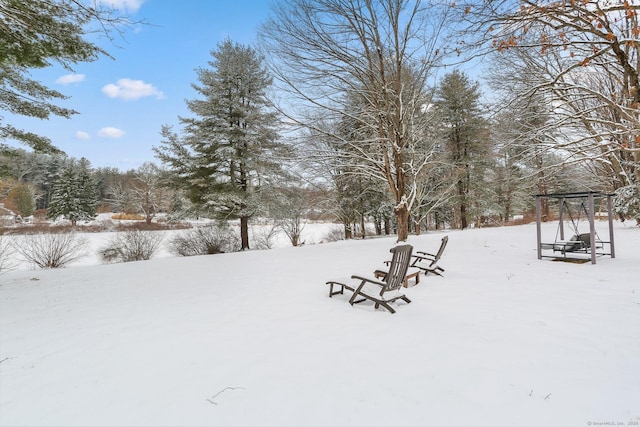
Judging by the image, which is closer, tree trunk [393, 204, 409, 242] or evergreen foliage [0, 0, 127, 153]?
evergreen foliage [0, 0, 127, 153]

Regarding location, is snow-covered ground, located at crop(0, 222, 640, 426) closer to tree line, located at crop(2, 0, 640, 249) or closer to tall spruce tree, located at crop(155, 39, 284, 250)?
tree line, located at crop(2, 0, 640, 249)

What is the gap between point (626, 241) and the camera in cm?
1053

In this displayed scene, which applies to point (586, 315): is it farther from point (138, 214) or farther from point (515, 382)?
point (138, 214)

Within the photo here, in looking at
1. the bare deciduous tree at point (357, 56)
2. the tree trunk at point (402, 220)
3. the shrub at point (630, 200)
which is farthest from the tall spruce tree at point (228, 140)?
the shrub at point (630, 200)

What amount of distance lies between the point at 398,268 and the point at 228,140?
36.9 feet

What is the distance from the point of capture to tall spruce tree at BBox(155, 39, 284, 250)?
1359 cm

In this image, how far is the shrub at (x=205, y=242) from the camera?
47.6 feet

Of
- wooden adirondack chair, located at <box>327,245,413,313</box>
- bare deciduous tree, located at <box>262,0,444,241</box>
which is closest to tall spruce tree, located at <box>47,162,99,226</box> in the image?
bare deciduous tree, located at <box>262,0,444,241</box>

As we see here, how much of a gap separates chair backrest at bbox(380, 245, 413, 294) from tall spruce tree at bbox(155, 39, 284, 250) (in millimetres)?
9657

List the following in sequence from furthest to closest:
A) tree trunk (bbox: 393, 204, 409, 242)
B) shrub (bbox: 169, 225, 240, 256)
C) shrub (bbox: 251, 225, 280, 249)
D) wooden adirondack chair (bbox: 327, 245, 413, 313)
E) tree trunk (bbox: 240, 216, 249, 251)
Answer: shrub (bbox: 251, 225, 280, 249) → shrub (bbox: 169, 225, 240, 256) → tree trunk (bbox: 240, 216, 249, 251) → tree trunk (bbox: 393, 204, 409, 242) → wooden adirondack chair (bbox: 327, 245, 413, 313)

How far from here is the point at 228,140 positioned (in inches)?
535

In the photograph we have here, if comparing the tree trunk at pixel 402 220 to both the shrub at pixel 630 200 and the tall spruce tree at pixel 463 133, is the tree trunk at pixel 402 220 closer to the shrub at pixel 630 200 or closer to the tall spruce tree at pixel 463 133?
the tall spruce tree at pixel 463 133

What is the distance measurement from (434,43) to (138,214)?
117ft

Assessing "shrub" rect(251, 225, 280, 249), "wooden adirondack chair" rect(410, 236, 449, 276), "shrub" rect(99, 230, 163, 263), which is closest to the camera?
"wooden adirondack chair" rect(410, 236, 449, 276)
